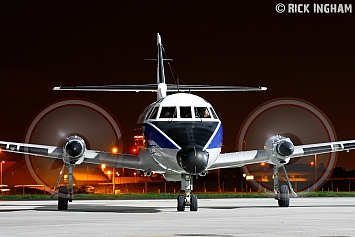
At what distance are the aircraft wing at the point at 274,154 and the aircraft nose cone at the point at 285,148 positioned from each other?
6cm

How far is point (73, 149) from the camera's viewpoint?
1067 inches

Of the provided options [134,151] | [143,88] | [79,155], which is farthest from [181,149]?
[143,88]

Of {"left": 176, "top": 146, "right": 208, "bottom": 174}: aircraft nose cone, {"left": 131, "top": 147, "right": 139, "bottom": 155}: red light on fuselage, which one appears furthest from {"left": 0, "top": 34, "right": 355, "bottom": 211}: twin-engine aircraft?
{"left": 131, "top": 147, "right": 139, "bottom": 155}: red light on fuselage

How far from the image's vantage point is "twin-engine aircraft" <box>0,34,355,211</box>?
23.1 metres

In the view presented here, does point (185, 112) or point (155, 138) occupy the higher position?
point (185, 112)

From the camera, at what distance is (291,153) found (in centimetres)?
2812

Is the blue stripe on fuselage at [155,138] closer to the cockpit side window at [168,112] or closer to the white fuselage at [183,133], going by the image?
the white fuselage at [183,133]

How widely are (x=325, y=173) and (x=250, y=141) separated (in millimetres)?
3783

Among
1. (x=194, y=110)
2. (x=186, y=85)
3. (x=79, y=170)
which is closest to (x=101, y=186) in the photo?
(x=79, y=170)

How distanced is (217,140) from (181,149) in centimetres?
191

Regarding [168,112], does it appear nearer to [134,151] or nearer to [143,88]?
[134,151]

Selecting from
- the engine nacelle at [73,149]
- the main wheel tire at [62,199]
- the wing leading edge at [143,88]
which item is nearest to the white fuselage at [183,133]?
the engine nacelle at [73,149]

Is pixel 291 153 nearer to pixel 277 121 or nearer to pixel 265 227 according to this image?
pixel 277 121

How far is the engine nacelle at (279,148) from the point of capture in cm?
2816
